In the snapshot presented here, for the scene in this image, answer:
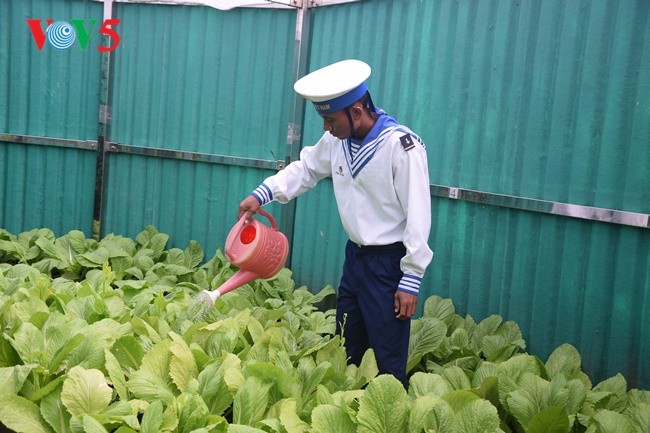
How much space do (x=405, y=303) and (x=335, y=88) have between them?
0.90 m

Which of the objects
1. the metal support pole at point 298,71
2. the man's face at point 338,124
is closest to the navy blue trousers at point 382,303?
the man's face at point 338,124

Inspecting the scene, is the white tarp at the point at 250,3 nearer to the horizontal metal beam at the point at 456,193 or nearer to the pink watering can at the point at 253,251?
the horizontal metal beam at the point at 456,193

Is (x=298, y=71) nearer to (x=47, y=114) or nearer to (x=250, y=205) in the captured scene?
(x=250, y=205)

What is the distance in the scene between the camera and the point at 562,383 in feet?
10.7

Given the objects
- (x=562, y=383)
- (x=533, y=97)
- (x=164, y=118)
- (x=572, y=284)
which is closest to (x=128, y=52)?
(x=164, y=118)

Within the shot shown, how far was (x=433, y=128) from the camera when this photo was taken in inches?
192

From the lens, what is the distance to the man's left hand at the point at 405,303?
3438mm

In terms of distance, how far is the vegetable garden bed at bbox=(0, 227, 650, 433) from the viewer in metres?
2.82

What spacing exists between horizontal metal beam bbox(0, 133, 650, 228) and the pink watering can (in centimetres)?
108

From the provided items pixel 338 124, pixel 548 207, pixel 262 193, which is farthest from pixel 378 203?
pixel 548 207

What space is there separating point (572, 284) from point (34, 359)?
2.46m

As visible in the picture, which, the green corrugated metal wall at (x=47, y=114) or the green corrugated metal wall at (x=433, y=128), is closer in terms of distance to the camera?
the green corrugated metal wall at (x=433, y=128)

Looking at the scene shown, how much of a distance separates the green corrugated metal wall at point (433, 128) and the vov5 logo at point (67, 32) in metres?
0.08

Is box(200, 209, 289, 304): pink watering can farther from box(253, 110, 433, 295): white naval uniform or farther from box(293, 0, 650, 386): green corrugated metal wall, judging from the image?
box(293, 0, 650, 386): green corrugated metal wall
